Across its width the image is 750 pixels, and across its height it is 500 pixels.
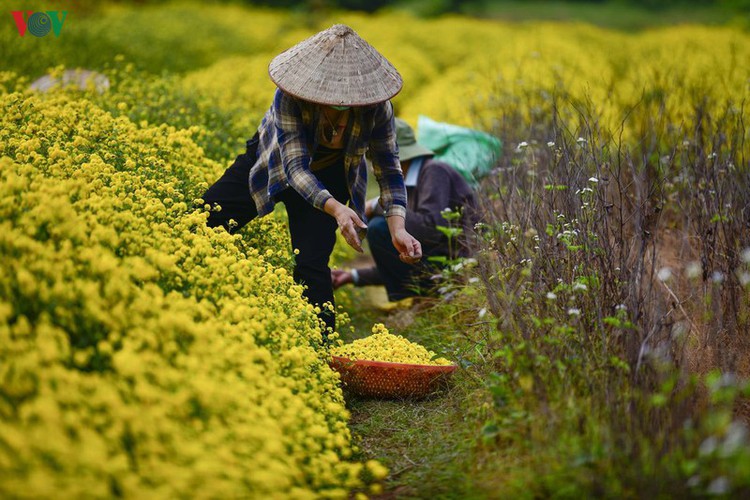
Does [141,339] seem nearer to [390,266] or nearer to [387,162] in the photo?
[387,162]

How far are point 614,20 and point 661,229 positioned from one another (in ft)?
95.2

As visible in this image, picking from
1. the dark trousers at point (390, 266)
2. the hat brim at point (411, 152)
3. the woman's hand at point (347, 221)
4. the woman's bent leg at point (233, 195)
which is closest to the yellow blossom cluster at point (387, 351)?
the woman's hand at point (347, 221)

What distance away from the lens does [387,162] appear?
410 cm

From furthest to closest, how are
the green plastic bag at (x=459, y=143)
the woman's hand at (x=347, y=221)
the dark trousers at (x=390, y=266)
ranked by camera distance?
1. the green plastic bag at (x=459, y=143)
2. the dark trousers at (x=390, y=266)
3. the woman's hand at (x=347, y=221)

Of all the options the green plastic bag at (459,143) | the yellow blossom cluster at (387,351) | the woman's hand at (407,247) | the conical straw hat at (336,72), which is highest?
the conical straw hat at (336,72)

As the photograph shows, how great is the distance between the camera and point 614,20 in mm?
31625

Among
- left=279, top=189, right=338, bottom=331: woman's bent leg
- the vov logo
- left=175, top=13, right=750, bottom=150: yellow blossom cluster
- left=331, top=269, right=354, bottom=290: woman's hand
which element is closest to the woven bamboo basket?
left=279, top=189, right=338, bottom=331: woman's bent leg

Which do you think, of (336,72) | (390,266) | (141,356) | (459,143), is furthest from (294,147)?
(459,143)

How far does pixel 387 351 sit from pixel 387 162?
949 millimetres

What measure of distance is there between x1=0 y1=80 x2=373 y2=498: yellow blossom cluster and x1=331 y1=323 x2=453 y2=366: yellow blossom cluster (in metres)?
0.39

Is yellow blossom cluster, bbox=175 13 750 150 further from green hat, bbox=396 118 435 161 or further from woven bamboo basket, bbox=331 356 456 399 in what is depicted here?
woven bamboo basket, bbox=331 356 456 399

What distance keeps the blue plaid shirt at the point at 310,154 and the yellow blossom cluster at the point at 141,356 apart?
41 cm

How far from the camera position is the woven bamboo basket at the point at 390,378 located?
12.5ft

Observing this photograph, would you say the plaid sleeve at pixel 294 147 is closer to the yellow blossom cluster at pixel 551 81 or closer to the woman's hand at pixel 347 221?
the woman's hand at pixel 347 221
